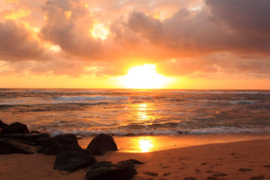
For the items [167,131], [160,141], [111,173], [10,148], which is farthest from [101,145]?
[167,131]

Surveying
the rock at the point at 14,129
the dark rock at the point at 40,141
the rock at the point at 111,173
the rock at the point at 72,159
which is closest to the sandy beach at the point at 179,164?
the rock at the point at 72,159

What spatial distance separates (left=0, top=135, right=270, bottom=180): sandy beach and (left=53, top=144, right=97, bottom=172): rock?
0.16 meters

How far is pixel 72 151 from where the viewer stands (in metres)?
5.47

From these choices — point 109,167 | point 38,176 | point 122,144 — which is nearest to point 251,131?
point 122,144

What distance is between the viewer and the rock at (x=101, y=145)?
6.54 m

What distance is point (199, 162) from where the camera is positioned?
18.7 feet

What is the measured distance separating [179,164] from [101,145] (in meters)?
2.66

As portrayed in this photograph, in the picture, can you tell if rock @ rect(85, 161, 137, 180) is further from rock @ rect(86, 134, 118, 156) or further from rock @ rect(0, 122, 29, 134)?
rock @ rect(0, 122, 29, 134)

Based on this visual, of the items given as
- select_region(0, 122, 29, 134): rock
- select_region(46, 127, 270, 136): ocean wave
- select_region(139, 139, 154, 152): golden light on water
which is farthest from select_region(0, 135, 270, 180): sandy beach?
select_region(46, 127, 270, 136): ocean wave

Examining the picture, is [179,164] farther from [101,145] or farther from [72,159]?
[72,159]

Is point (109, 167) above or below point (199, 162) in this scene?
above

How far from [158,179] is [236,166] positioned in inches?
85.8

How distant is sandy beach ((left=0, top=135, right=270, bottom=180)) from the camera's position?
459 cm

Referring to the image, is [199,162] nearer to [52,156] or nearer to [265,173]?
[265,173]
